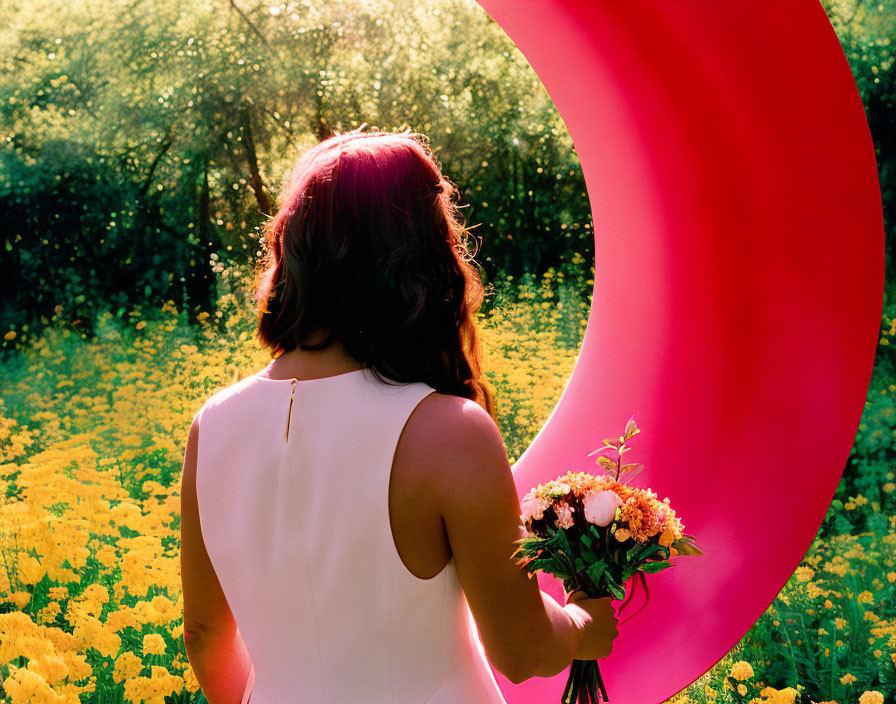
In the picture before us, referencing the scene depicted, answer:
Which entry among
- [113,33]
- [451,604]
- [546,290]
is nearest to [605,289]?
[451,604]

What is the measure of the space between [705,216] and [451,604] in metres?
1.45

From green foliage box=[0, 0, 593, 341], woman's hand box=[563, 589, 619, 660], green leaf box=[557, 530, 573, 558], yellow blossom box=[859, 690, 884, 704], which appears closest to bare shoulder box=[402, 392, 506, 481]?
green leaf box=[557, 530, 573, 558]

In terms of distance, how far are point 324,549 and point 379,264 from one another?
1.50 ft

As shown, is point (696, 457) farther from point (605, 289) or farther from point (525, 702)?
point (525, 702)

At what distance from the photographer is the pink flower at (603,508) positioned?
159 centimetres

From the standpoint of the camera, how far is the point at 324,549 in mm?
1353

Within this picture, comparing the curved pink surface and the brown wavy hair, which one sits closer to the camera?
the brown wavy hair

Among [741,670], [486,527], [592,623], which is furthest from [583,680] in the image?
[741,670]

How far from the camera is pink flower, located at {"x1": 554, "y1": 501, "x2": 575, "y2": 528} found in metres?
1.60

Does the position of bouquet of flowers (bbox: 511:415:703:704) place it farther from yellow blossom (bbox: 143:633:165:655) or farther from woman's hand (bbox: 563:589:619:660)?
yellow blossom (bbox: 143:633:165:655)

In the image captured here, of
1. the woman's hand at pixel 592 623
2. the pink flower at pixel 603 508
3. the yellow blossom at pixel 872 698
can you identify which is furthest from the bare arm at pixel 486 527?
the yellow blossom at pixel 872 698

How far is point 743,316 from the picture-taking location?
7.66 ft

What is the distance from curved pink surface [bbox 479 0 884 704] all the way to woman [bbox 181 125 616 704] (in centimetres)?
95

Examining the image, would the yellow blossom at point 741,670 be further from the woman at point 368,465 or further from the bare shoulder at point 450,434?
the bare shoulder at point 450,434
